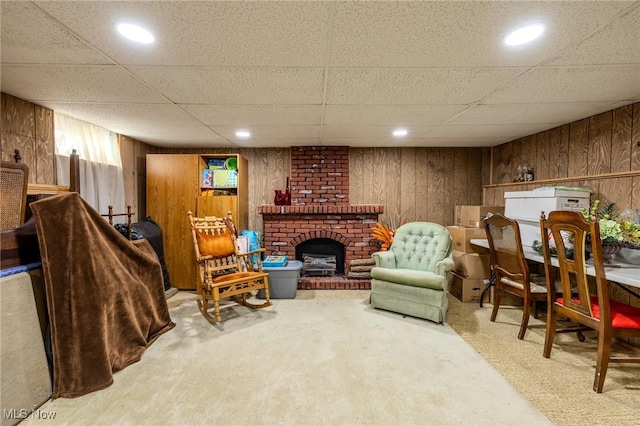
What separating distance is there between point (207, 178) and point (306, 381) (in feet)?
10.1

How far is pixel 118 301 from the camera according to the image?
2141mm

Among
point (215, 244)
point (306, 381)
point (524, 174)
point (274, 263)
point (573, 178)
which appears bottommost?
point (306, 381)

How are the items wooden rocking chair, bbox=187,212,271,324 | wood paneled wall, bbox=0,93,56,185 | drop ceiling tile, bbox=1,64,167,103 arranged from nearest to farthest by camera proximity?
drop ceiling tile, bbox=1,64,167,103 < wood paneled wall, bbox=0,93,56,185 < wooden rocking chair, bbox=187,212,271,324

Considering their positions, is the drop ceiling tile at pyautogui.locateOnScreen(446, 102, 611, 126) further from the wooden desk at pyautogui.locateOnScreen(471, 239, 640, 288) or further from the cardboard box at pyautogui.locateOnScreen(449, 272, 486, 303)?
the cardboard box at pyautogui.locateOnScreen(449, 272, 486, 303)

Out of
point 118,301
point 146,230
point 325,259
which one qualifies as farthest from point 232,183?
point 118,301

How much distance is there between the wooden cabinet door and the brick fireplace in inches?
39.4

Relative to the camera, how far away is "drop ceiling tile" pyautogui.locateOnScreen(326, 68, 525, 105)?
6.39ft

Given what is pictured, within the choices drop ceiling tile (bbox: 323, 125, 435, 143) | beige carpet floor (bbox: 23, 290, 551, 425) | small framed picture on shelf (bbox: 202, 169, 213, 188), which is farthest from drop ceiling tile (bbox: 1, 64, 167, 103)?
beige carpet floor (bbox: 23, 290, 551, 425)

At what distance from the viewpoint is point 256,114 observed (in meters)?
2.85

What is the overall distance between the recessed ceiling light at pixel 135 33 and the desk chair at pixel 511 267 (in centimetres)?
294

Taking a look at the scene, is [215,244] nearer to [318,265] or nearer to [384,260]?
[318,265]

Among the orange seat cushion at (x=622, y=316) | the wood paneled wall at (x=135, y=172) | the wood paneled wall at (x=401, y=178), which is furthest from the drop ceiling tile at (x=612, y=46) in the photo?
the wood paneled wall at (x=135, y=172)

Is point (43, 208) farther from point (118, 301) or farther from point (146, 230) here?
point (146, 230)

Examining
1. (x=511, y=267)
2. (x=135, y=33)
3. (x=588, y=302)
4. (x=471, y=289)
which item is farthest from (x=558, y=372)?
(x=135, y=33)
